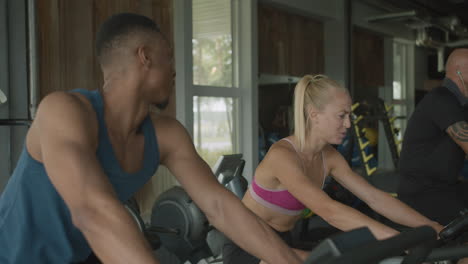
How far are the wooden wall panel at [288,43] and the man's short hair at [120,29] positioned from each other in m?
4.40

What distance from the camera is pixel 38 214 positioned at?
3.66ft

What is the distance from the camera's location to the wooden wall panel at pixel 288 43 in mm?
5555

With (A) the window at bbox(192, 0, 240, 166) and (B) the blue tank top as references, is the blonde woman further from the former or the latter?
(A) the window at bbox(192, 0, 240, 166)

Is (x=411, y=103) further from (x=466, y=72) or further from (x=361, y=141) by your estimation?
(x=466, y=72)

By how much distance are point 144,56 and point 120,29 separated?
A: 9 centimetres

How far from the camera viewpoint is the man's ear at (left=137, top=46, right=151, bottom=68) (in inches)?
44.9

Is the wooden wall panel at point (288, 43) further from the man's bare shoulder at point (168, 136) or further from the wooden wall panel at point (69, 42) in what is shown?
the man's bare shoulder at point (168, 136)

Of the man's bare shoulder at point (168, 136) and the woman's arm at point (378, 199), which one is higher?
the man's bare shoulder at point (168, 136)

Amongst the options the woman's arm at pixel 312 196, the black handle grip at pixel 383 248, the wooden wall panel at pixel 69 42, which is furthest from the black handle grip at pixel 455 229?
the wooden wall panel at pixel 69 42

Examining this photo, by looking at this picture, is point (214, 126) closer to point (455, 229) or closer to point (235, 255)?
point (235, 255)

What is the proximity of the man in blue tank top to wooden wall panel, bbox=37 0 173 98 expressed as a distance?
2091 millimetres

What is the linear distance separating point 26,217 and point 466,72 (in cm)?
211

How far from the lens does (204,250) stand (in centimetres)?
234

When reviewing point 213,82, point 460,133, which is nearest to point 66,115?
point 460,133
